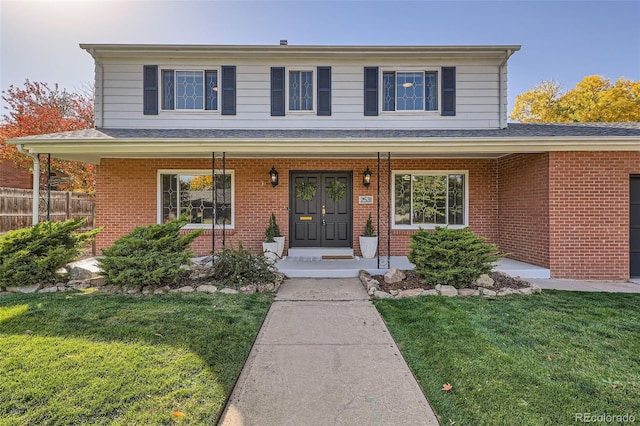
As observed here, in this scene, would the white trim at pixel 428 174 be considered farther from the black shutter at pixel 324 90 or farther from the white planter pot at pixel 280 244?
the white planter pot at pixel 280 244

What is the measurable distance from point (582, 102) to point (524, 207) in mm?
14209

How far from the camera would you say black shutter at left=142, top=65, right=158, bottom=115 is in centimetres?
833

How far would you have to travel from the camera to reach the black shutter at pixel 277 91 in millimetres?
8445

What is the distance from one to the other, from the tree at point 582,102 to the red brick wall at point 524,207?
1186cm

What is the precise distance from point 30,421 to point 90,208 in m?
10.1

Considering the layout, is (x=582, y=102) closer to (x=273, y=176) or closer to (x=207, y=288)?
(x=273, y=176)

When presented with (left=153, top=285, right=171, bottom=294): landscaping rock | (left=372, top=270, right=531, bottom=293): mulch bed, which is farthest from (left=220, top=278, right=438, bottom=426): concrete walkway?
(left=153, top=285, right=171, bottom=294): landscaping rock

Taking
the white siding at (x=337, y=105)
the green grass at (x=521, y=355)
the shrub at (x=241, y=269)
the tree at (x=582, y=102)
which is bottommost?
the green grass at (x=521, y=355)

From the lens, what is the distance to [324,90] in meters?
8.47

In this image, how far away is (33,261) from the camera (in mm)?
5566

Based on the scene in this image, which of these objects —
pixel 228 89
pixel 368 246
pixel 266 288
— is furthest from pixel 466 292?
pixel 228 89

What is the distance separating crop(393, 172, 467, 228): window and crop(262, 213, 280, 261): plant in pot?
136 inches

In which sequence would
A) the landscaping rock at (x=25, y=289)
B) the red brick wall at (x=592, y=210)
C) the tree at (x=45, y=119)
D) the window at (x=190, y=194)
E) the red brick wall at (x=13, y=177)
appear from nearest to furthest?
the landscaping rock at (x=25, y=289), the red brick wall at (x=592, y=210), the window at (x=190, y=194), the tree at (x=45, y=119), the red brick wall at (x=13, y=177)

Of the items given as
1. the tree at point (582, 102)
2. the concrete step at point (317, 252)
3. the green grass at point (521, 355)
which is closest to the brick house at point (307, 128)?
the concrete step at point (317, 252)
